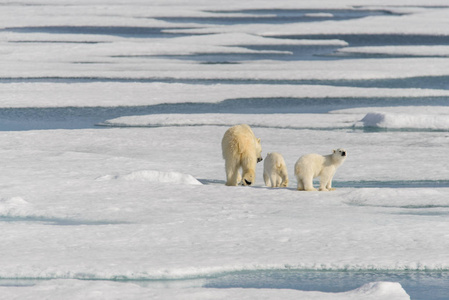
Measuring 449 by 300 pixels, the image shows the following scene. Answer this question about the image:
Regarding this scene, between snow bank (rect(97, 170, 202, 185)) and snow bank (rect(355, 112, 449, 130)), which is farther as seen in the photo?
snow bank (rect(355, 112, 449, 130))

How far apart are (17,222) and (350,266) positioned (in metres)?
2.39

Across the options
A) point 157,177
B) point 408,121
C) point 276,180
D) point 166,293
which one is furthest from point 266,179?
point 408,121

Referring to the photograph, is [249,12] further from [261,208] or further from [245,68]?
[261,208]

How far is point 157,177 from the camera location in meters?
7.00

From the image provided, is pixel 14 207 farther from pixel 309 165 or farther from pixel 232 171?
pixel 309 165

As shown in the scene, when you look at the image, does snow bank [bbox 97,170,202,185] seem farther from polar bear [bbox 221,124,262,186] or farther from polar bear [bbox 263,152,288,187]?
polar bear [bbox 263,152,288,187]

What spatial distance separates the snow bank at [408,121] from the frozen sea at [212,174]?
0.09 feet

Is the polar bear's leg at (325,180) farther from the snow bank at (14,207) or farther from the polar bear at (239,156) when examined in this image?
the snow bank at (14,207)

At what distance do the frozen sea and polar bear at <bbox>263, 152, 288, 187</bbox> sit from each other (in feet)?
0.62

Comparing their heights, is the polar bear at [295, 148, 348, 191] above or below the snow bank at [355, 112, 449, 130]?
above

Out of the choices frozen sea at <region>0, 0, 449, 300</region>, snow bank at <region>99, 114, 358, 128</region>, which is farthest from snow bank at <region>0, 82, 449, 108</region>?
snow bank at <region>99, 114, 358, 128</region>

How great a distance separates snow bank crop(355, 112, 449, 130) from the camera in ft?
34.5

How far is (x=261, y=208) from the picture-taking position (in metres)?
5.96

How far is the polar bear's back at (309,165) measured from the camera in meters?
6.44
